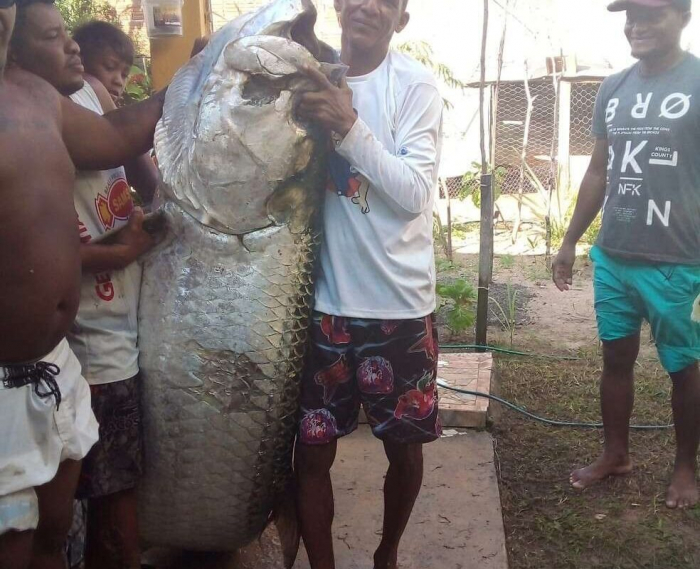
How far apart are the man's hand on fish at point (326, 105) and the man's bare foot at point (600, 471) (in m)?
2.14

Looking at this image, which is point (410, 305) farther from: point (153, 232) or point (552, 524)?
point (552, 524)

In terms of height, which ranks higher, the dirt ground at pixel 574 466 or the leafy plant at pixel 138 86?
the leafy plant at pixel 138 86

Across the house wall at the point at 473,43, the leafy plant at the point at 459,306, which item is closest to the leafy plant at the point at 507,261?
the house wall at the point at 473,43

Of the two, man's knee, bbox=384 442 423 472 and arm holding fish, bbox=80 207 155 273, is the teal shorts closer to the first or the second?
man's knee, bbox=384 442 423 472

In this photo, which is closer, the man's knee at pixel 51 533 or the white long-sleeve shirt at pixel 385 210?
the man's knee at pixel 51 533

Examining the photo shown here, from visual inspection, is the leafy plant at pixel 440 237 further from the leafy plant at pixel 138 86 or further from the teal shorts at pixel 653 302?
the teal shorts at pixel 653 302

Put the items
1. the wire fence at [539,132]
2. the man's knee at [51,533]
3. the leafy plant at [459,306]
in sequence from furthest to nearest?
the wire fence at [539,132] → the leafy plant at [459,306] → the man's knee at [51,533]

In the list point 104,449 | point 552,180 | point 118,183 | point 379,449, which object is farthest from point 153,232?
point 552,180

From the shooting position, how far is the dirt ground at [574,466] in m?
2.81

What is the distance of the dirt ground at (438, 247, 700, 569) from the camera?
9.23ft

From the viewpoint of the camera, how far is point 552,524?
2984mm

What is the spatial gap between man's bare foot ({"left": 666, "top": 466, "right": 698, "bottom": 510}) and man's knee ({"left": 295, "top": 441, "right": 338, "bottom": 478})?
1.69 m

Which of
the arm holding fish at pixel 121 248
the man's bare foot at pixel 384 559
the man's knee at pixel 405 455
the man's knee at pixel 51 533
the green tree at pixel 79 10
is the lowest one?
the man's bare foot at pixel 384 559

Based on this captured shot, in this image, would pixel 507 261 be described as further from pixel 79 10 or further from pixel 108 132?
pixel 108 132
